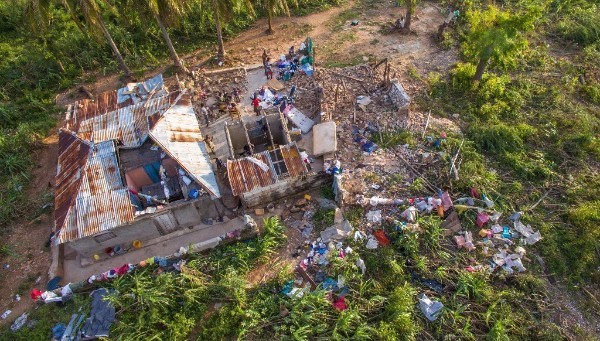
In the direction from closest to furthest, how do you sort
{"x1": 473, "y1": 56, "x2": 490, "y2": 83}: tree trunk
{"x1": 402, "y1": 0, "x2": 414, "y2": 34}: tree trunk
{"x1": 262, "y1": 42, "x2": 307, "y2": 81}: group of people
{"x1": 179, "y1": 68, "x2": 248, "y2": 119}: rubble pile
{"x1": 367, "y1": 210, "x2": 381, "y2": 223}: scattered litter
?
{"x1": 367, "y1": 210, "x2": 381, "y2": 223}: scattered litter < {"x1": 473, "y1": 56, "x2": 490, "y2": 83}: tree trunk < {"x1": 179, "y1": 68, "x2": 248, "y2": 119}: rubble pile < {"x1": 262, "y1": 42, "x2": 307, "y2": 81}: group of people < {"x1": 402, "y1": 0, "x2": 414, "y2": 34}: tree trunk

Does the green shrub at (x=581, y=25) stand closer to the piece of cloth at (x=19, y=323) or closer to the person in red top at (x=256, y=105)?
the person in red top at (x=256, y=105)

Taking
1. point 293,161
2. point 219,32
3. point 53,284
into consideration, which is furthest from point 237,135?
point 53,284

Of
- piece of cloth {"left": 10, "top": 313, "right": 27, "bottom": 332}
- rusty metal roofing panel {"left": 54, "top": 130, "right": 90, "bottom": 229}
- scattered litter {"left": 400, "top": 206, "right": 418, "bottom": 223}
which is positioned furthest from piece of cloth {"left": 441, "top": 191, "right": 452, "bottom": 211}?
piece of cloth {"left": 10, "top": 313, "right": 27, "bottom": 332}

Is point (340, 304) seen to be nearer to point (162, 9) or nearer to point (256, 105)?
point (256, 105)

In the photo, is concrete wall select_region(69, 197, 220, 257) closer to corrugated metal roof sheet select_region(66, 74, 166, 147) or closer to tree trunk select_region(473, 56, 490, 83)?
corrugated metal roof sheet select_region(66, 74, 166, 147)

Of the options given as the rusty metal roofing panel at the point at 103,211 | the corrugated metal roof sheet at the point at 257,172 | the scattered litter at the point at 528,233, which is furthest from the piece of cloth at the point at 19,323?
the scattered litter at the point at 528,233

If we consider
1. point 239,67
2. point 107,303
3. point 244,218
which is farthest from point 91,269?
point 239,67
